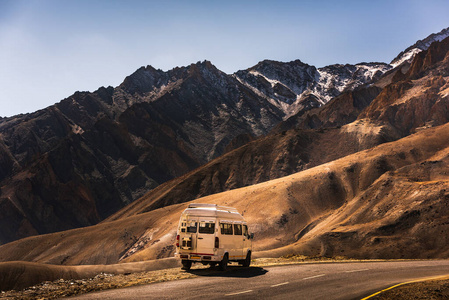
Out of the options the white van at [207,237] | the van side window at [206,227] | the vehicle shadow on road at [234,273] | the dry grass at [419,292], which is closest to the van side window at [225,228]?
the white van at [207,237]

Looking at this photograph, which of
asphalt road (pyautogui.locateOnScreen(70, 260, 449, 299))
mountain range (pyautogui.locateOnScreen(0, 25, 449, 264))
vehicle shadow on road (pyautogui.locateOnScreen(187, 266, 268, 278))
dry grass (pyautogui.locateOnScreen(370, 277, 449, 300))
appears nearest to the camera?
dry grass (pyautogui.locateOnScreen(370, 277, 449, 300))

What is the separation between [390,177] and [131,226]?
168 ft

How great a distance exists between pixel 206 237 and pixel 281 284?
5.78m

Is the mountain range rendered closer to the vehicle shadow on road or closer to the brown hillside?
the brown hillside

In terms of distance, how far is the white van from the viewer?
2220 centimetres

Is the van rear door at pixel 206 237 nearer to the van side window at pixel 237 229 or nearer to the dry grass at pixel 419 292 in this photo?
the van side window at pixel 237 229

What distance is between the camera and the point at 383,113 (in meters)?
141

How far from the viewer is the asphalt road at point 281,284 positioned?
1523cm

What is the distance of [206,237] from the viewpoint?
22344mm

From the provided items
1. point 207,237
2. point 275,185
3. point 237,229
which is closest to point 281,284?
point 207,237

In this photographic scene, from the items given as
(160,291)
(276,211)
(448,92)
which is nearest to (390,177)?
(276,211)

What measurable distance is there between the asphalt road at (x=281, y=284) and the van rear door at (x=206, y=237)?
1221 mm

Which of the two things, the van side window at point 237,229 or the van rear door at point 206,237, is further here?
the van side window at point 237,229

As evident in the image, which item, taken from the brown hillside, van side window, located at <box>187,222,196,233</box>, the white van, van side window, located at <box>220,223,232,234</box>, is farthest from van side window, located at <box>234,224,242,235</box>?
the brown hillside
